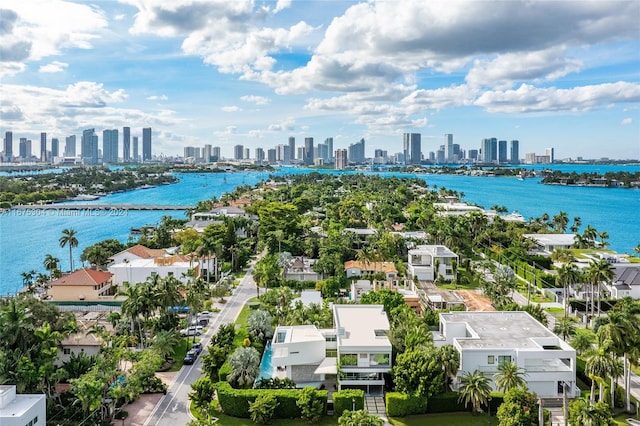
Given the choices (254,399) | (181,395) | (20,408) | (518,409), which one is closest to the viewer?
→ (20,408)

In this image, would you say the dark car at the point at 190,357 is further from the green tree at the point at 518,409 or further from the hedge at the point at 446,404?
the green tree at the point at 518,409

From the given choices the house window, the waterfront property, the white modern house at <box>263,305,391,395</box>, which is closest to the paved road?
the white modern house at <box>263,305,391,395</box>

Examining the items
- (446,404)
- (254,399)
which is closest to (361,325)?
(446,404)

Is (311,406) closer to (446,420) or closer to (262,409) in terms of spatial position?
(262,409)

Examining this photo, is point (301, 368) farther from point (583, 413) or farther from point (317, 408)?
point (583, 413)

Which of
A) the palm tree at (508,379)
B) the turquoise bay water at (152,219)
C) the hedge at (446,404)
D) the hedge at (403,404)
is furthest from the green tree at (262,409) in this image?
the turquoise bay water at (152,219)

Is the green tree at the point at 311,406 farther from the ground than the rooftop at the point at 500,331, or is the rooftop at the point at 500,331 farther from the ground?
the rooftop at the point at 500,331
